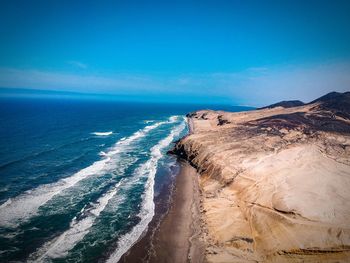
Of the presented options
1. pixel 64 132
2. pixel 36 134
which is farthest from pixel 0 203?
pixel 64 132

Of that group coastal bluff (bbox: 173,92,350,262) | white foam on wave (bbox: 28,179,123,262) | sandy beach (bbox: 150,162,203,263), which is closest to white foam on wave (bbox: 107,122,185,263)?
sandy beach (bbox: 150,162,203,263)

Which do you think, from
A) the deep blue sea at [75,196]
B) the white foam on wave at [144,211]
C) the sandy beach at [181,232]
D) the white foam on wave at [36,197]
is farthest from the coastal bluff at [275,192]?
the white foam on wave at [36,197]

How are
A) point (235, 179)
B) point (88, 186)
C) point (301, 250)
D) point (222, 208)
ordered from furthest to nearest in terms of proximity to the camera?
point (88, 186) < point (235, 179) < point (222, 208) < point (301, 250)

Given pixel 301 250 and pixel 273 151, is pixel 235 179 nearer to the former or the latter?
pixel 273 151

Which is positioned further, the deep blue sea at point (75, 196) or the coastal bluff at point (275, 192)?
the deep blue sea at point (75, 196)

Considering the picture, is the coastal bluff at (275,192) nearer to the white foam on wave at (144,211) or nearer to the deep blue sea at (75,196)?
the white foam on wave at (144,211)

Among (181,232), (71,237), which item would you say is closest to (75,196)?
(71,237)

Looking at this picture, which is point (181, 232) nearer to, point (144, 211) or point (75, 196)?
point (144, 211)
